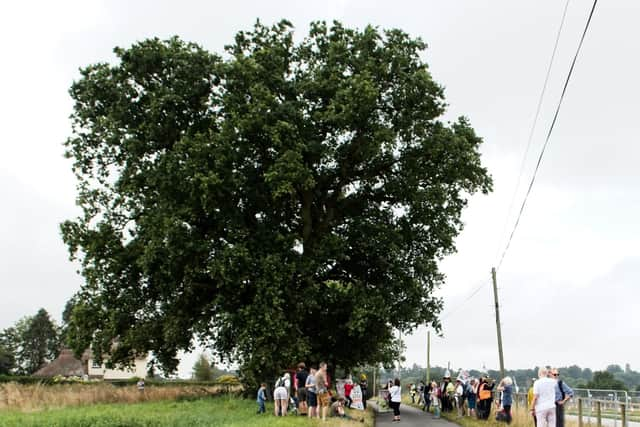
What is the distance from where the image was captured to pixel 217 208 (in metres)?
27.9

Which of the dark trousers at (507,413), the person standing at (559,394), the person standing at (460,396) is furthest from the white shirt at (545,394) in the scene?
the person standing at (460,396)

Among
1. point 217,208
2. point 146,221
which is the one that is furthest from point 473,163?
point 146,221

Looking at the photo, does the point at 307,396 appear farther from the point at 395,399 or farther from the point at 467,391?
the point at 467,391

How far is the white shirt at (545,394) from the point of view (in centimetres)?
1521

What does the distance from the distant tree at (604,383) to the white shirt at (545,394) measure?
6014 centimetres

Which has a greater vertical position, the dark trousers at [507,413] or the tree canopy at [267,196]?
the tree canopy at [267,196]

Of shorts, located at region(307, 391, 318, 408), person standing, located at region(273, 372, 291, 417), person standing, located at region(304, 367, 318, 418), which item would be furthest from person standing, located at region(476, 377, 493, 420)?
person standing, located at region(273, 372, 291, 417)

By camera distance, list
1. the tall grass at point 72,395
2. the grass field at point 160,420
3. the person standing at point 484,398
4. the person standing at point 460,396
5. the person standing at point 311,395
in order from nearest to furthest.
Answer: the grass field at point 160,420
the person standing at point 311,395
the person standing at point 484,398
the tall grass at point 72,395
the person standing at point 460,396

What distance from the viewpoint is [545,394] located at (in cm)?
1527

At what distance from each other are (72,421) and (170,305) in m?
9.62

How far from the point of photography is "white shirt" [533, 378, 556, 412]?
49.9 ft

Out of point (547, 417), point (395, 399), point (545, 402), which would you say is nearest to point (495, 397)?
point (395, 399)

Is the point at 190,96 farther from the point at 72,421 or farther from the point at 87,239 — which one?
the point at 72,421

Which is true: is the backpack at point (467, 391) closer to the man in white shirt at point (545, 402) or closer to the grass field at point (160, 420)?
the grass field at point (160, 420)
